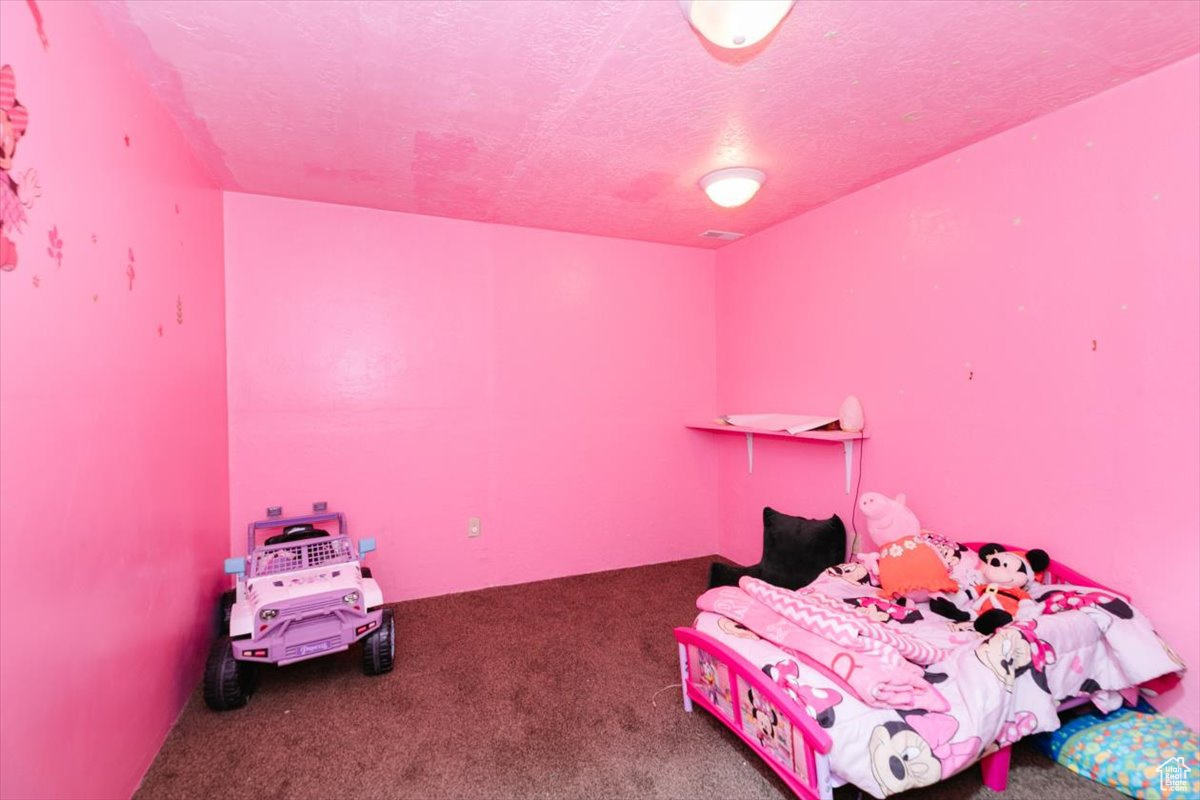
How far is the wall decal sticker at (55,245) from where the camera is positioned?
51.2 inches

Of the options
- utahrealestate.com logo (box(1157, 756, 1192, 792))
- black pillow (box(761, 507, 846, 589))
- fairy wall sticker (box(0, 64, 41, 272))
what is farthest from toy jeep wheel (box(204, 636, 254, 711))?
utahrealestate.com logo (box(1157, 756, 1192, 792))

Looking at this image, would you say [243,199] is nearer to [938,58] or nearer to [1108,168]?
[938,58]

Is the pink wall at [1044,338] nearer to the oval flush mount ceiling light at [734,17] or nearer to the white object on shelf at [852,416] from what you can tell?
the white object on shelf at [852,416]

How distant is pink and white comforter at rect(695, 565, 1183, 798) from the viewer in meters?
1.44

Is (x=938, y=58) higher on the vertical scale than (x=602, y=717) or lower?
higher

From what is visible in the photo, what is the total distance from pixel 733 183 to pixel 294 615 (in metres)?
2.73

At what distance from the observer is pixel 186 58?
1708mm

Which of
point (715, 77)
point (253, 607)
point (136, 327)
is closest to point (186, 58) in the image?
point (136, 327)

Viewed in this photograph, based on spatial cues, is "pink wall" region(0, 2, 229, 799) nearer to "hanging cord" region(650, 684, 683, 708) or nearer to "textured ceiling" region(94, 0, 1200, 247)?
"textured ceiling" region(94, 0, 1200, 247)

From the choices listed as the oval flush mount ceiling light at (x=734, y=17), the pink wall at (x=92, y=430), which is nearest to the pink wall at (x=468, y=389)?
the pink wall at (x=92, y=430)

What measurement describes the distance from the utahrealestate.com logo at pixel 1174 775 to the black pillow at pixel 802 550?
1.36 m

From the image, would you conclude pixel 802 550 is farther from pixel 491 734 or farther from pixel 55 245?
pixel 55 245

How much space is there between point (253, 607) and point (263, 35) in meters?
2.08

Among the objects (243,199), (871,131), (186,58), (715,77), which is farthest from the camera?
(243,199)
